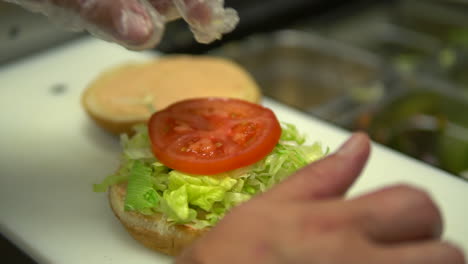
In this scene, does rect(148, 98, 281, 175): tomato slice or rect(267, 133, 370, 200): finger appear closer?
rect(267, 133, 370, 200): finger

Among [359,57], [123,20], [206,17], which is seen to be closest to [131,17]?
[123,20]

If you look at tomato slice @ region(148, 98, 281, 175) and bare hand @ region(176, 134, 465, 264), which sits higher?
bare hand @ region(176, 134, 465, 264)

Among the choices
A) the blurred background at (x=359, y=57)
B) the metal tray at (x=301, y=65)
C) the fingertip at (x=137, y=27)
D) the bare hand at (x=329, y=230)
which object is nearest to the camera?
the bare hand at (x=329, y=230)

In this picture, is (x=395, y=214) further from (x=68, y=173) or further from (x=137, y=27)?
(x=68, y=173)

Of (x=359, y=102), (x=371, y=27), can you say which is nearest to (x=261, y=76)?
(x=359, y=102)

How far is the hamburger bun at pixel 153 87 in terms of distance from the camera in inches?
76.4

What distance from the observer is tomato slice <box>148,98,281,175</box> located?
146cm

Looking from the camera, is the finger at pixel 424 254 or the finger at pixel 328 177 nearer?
the finger at pixel 424 254

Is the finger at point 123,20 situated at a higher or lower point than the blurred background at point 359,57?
higher

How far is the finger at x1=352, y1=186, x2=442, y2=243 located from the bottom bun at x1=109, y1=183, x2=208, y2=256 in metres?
0.58

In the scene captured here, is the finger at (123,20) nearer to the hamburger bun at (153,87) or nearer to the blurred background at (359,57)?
the hamburger bun at (153,87)

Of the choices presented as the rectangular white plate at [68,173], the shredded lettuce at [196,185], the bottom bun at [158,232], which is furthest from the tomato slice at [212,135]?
the rectangular white plate at [68,173]

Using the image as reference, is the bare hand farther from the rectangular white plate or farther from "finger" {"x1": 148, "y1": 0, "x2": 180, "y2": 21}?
"finger" {"x1": 148, "y1": 0, "x2": 180, "y2": 21}

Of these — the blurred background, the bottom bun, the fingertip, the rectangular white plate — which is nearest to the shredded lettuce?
the bottom bun
